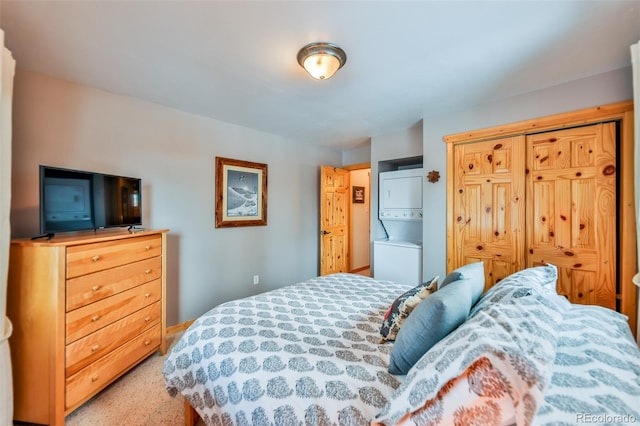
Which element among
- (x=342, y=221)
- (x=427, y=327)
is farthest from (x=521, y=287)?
(x=342, y=221)

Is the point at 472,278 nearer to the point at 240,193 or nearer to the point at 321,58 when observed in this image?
the point at 321,58

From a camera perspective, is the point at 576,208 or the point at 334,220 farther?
the point at 334,220

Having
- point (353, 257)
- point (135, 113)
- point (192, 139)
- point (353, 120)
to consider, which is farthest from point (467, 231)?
point (135, 113)

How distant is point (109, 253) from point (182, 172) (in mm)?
1300

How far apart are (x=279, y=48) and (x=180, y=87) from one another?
114 cm

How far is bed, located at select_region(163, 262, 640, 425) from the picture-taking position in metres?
0.73

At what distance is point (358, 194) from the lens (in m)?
5.70

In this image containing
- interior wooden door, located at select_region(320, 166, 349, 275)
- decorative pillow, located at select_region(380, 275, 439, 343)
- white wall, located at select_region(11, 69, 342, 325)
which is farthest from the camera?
interior wooden door, located at select_region(320, 166, 349, 275)

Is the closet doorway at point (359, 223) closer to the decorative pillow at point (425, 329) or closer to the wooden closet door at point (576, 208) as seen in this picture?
the wooden closet door at point (576, 208)

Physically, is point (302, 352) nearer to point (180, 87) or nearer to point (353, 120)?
point (180, 87)

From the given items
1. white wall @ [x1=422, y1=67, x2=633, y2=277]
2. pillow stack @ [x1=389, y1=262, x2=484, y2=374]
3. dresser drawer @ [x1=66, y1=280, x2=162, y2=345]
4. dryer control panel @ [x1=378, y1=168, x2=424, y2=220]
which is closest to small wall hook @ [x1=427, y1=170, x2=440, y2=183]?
white wall @ [x1=422, y1=67, x2=633, y2=277]

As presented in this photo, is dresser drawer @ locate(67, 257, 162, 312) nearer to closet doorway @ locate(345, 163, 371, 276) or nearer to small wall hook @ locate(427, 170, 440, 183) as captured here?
small wall hook @ locate(427, 170, 440, 183)

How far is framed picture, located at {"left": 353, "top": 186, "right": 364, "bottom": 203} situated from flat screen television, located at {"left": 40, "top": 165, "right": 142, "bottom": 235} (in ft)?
13.2
